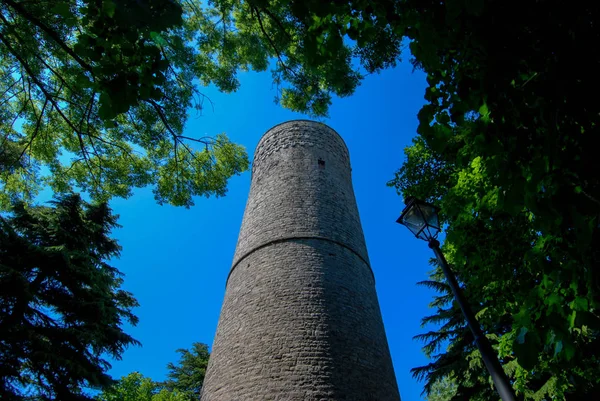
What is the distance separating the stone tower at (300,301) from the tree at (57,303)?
141 inches

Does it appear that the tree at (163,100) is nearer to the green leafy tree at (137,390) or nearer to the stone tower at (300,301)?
the stone tower at (300,301)

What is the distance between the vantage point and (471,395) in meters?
8.83

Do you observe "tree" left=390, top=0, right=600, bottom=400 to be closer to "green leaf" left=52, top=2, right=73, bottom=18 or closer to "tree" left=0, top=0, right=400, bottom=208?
"green leaf" left=52, top=2, right=73, bottom=18

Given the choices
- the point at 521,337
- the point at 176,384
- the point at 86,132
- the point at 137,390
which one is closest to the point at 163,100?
the point at 86,132

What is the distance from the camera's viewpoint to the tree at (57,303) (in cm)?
751

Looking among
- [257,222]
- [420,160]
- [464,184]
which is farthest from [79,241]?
[464,184]

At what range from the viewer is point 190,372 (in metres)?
18.1

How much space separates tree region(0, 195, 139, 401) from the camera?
24.6 feet

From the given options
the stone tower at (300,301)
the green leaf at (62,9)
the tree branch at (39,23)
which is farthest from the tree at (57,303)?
the green leaf at (62,9)

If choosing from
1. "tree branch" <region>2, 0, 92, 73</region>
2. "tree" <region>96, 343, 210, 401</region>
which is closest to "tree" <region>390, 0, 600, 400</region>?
"tree branch" <region>2, 0, 92, 73</region>

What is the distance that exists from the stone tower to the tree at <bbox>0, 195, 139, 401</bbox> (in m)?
3.59

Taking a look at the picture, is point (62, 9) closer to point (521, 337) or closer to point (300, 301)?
point (521, 337)

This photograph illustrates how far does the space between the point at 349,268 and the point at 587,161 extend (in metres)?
6.12

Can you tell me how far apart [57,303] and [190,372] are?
11.3 m
